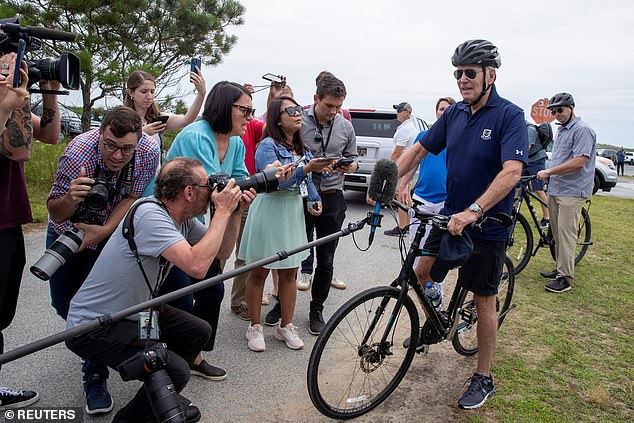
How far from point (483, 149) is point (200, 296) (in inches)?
79.1

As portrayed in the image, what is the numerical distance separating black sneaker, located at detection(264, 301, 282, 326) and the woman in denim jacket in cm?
38

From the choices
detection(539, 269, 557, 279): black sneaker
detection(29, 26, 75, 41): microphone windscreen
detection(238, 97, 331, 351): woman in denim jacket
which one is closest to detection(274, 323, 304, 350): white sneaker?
detection(238, 97, 331, 351): woman in denim jacket

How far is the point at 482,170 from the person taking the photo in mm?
3000

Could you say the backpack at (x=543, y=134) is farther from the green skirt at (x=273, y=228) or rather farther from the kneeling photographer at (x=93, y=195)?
the kneeling photographer at (x=93, y=195)

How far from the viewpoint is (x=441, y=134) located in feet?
10.9

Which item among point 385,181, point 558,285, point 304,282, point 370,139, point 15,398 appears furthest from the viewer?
point 370,139

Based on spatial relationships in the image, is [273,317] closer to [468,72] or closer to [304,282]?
[304,282]

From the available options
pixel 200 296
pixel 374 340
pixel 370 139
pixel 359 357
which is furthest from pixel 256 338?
pixel 370 139

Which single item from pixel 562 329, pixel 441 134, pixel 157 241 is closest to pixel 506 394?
pixel 562 329

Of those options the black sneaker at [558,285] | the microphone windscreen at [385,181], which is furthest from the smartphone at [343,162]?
the black sneaker at [558,285]

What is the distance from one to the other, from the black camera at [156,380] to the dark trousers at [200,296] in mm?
975

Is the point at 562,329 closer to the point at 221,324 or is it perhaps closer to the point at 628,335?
the point at 628,335

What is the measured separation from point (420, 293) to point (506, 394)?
39.3 inches

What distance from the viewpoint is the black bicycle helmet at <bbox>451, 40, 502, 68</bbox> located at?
2.91 m
